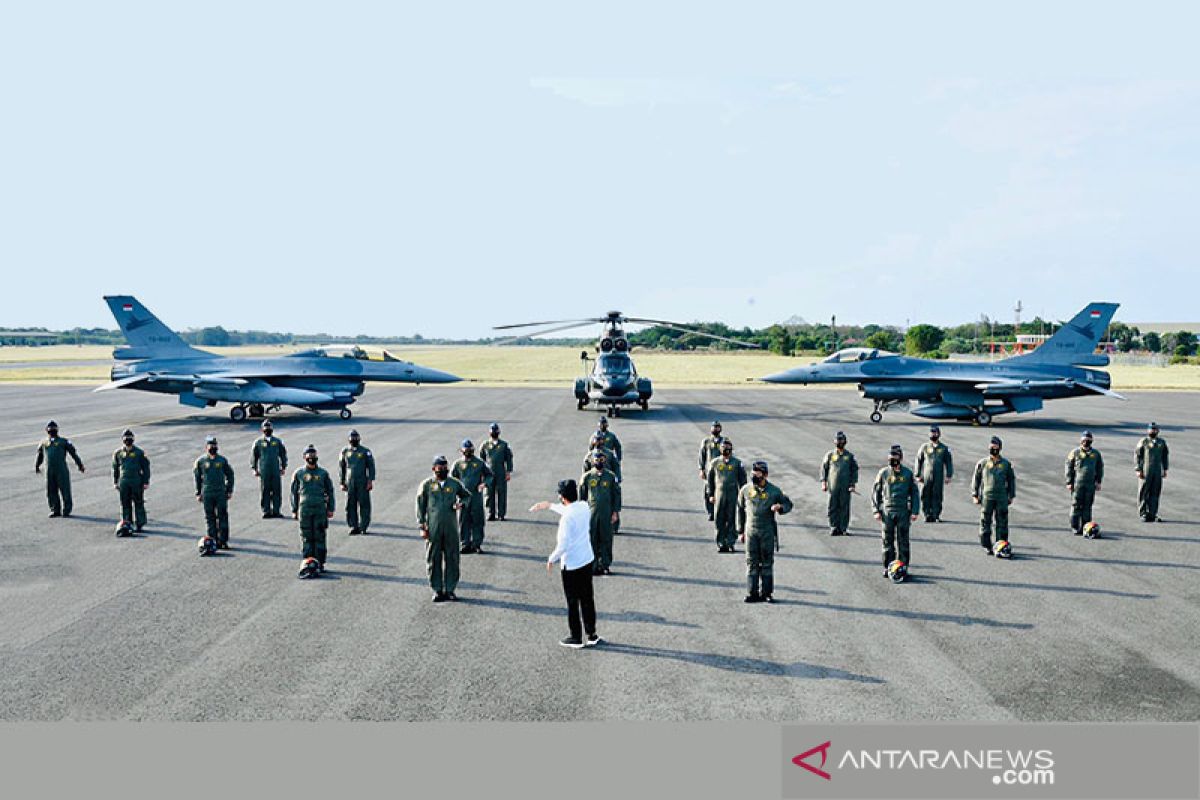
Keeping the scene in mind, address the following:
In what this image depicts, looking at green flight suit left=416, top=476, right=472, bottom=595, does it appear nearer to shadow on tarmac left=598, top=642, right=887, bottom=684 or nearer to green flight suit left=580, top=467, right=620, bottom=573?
green flight suit left=580, top=467, right=620, bottom=573

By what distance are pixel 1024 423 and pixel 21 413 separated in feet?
138

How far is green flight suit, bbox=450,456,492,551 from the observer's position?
12047 mm

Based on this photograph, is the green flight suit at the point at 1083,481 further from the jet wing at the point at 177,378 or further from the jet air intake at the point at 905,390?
the jet wing at the point at 177,378

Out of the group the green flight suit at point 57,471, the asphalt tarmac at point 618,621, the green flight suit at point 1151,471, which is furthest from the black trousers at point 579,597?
the green flight suit at point 1151,471

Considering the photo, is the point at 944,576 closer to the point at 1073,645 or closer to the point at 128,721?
the point at 1073,645

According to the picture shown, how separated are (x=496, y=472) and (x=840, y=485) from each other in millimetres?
5824

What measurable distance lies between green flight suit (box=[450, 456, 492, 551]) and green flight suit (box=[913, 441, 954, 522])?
289 inches

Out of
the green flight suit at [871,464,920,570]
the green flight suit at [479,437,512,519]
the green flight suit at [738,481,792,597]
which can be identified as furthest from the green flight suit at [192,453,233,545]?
the green flight suit at [871,464,920,570]

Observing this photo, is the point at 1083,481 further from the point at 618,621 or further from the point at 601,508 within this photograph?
the point at 618,621

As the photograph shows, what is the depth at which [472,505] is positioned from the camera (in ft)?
39.5

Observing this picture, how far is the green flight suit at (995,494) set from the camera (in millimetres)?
12094

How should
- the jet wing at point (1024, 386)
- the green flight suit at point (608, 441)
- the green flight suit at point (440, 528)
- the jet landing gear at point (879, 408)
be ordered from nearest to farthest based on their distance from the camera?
the green flight suit at point (440, 528)
the green flight suit at point (608, 441)
the jet wing at point (1024, 386)
the jet landing gear at point (879, 408)

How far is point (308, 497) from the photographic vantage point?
11016mm

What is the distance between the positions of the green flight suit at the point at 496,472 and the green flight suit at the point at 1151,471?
434 inches
